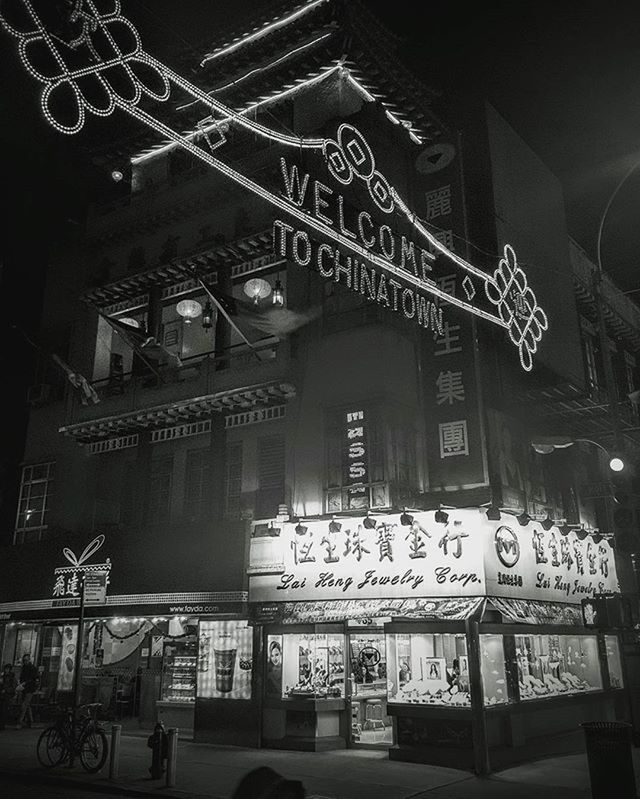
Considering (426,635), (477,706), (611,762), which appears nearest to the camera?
(611,762)

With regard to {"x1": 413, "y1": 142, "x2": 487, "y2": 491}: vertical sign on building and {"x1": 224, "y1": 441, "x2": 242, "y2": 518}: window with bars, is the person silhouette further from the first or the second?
{"x1": 224, "y1": 441, "x2": 242, "y2": 518}: window with bars

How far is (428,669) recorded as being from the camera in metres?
16.1

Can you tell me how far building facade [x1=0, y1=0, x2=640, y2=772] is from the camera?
634 inches

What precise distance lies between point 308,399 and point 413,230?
5352 mm

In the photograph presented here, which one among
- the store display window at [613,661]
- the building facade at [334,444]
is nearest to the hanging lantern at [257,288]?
the building facade at [334,444]

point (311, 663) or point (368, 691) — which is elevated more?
point (311, 663)

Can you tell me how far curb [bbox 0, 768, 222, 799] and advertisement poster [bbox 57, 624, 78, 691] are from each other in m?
9.03

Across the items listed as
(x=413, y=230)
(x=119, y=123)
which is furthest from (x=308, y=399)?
(x=119, y=123)

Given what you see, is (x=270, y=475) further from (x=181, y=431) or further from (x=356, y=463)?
(x=181, y=431)

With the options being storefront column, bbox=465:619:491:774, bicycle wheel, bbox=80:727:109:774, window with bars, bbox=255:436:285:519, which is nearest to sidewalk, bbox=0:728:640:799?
bicycle wheel, bbox=80:727:109:774

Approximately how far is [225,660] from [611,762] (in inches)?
421

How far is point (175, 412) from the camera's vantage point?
71.5 ft

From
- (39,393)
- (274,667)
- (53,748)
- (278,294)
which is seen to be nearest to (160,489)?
(39,393)

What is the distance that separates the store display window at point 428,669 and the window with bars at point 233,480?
645 centimetres
